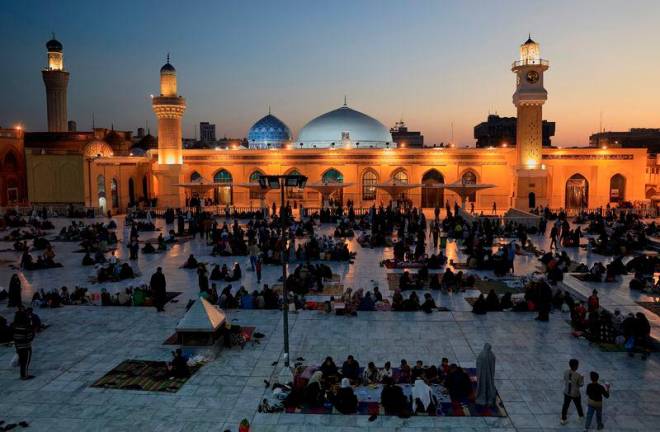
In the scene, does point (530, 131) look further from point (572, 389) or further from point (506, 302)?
point (572, 389)

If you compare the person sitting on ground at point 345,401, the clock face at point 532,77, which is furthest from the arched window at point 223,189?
the person sitting on ground at point 345,401

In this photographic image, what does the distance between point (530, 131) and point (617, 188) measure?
678 cm

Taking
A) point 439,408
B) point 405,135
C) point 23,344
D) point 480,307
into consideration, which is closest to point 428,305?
point 480,307

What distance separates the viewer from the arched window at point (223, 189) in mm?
37062

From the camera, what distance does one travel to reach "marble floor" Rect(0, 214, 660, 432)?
7266mm

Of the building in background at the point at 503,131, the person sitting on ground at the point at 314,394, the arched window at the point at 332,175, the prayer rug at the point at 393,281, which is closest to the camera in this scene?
the person sitting on ground at the point at 314,394

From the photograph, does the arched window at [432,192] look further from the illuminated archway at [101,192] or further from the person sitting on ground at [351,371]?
the person sitting on ground at [351,371]

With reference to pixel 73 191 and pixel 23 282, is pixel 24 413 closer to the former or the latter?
pixel 23 282

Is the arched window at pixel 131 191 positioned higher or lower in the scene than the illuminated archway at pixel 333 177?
lower

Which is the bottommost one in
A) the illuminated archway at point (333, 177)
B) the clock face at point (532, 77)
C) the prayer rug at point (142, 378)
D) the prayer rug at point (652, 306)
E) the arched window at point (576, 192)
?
the prayer rug at point (142, 378)

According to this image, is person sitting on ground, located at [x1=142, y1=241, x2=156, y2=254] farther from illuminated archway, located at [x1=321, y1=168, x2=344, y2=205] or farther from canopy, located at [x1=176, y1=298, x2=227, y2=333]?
illuminated archway, located at [x1=321, y1=168, x2=344, y2=205]

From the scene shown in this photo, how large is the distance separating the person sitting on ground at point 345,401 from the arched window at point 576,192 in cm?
2981

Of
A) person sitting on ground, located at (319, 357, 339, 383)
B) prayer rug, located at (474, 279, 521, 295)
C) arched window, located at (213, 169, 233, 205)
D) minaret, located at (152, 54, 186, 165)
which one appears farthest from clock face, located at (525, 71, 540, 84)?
person sitting on ground, located at (319, 357, 339, 383)

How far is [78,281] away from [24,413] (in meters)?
8.35
